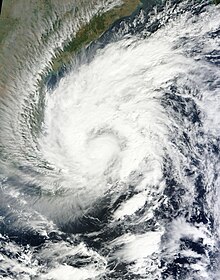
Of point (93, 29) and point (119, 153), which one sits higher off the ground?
point (93, 29)

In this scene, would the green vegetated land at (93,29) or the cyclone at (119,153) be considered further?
the green vegetated land at (93,29)

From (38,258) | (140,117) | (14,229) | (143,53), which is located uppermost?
(143,53)

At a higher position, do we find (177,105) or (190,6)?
(190,6)

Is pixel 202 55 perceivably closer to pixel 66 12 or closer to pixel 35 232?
pixel 66 12

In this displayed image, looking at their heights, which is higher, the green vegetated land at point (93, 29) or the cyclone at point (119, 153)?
the green vegetated land at point (93, 29)

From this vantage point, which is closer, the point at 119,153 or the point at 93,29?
the point at 119,153

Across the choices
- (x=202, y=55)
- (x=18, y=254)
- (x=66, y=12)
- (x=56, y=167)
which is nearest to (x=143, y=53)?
(x=202, y=55)
